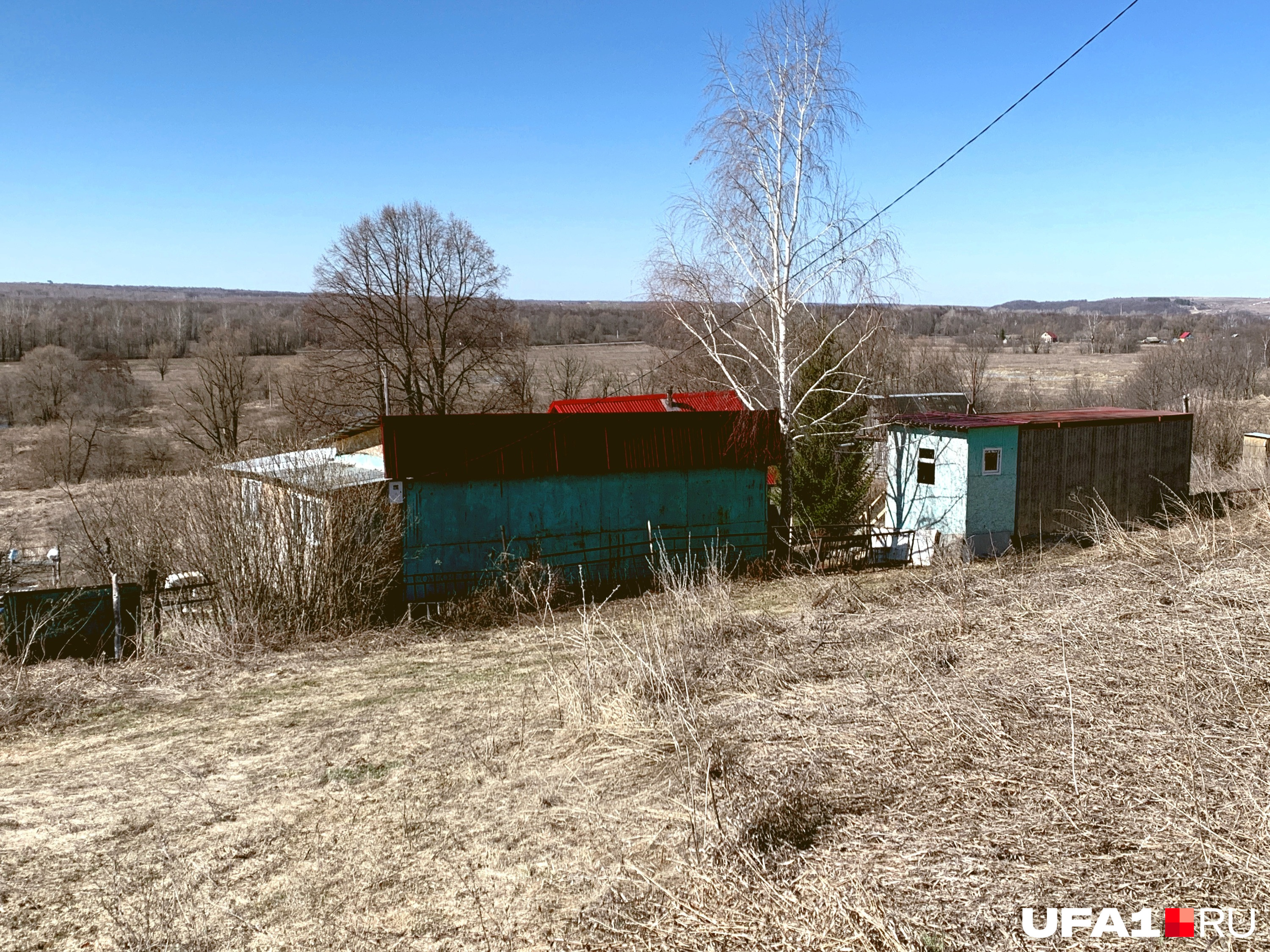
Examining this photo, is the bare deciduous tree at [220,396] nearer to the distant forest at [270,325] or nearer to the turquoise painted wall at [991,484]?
the distant forest at [270,325]

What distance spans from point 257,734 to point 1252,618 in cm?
832

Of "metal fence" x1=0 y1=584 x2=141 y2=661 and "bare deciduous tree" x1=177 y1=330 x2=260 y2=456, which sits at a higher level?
"bare deciduous tree" x1=177 y1=330 x2=260 y2=456

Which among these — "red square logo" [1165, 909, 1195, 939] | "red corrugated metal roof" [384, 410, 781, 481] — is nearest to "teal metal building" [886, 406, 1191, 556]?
"red corrugated metal roof" [384, 410, 781, 481]

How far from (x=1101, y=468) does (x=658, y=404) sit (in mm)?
10345

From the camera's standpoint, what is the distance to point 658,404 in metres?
22.7

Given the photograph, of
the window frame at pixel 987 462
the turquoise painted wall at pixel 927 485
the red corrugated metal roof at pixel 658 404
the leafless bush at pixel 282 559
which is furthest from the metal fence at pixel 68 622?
the window frame at pixel 987 462

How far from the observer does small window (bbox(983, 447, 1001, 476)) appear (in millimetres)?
18500

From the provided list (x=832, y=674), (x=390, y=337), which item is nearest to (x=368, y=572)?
(x=832, y=674)

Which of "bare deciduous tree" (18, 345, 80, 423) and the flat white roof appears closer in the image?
the flat white roof

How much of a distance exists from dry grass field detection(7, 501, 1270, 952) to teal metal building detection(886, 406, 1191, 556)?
30.0ft

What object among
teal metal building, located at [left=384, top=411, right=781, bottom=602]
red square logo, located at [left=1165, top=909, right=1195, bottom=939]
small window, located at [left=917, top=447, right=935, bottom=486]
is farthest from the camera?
small window, located at [left=917, top=447, right=935, bottom=486]

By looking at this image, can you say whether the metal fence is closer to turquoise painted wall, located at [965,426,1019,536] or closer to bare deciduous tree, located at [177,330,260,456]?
turquoise painted wall, located at [965,426,1019,536]

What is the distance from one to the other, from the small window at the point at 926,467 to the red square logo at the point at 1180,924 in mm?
16041

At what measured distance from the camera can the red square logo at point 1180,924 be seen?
144 inches
